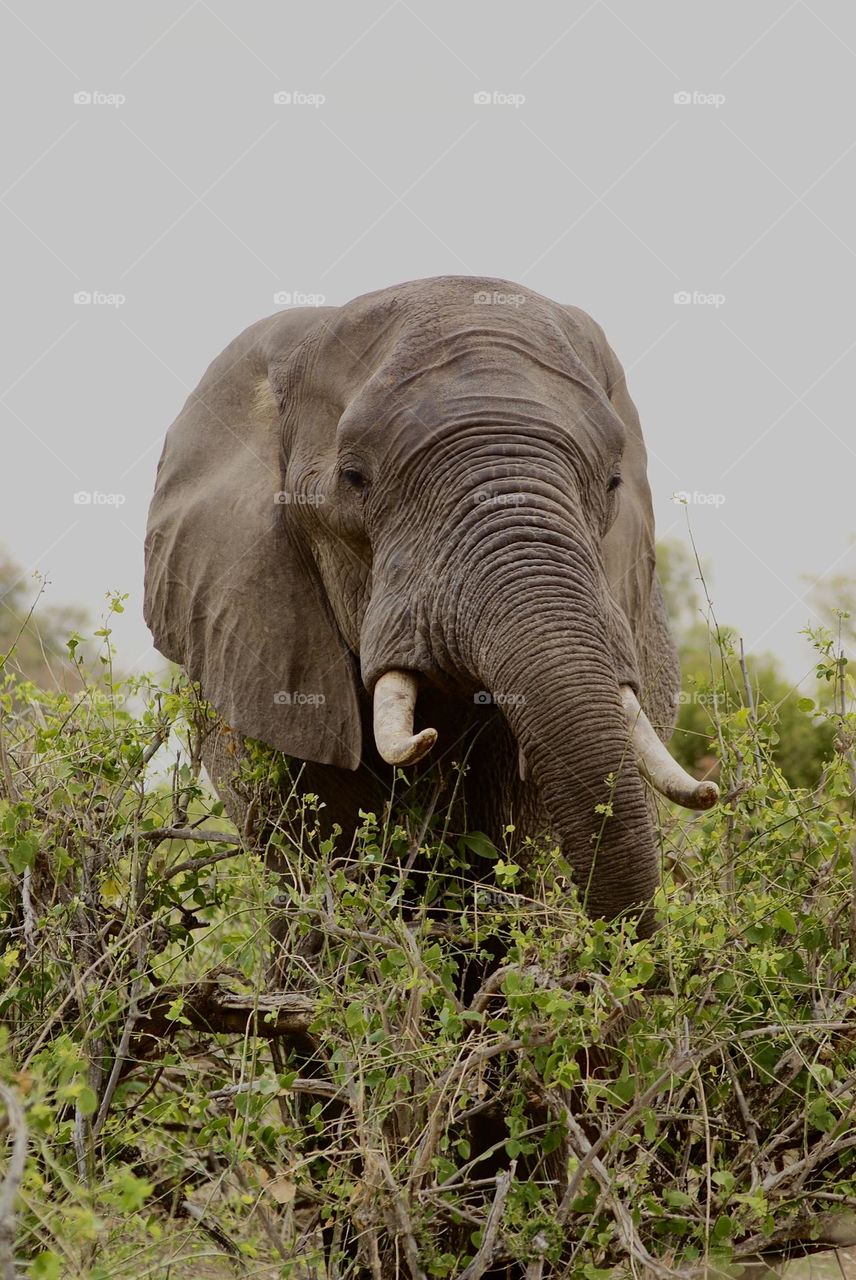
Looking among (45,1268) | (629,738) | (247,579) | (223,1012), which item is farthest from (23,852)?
(45,1268)

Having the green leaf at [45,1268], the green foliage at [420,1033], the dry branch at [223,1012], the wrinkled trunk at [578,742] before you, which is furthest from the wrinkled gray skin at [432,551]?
the green leaf at [45,1268]

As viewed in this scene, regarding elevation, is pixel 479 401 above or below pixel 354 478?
above

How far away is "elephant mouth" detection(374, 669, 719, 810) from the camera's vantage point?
402 cm

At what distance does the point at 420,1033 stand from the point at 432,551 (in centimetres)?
129

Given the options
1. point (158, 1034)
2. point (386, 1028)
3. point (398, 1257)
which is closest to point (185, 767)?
point (158, 1034)

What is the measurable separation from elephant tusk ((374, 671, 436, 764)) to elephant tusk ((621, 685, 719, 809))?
52 cm

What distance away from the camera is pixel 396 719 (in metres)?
4.38

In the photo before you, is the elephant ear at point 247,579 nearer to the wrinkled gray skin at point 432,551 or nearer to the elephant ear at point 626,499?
A: the wrinkled gray skin at point 432,551

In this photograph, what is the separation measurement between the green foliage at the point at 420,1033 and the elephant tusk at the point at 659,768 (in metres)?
0.17

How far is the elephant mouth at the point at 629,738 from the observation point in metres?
4.02

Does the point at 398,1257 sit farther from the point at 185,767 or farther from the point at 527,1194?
the point at 185,767

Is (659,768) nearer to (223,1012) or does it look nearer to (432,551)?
(432,551)

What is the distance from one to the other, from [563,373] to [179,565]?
1.46 metres

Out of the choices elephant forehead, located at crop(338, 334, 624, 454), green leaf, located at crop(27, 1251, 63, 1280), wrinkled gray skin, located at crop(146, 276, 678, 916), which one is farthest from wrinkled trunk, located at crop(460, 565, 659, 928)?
green leaf, located at crop(27, 1251, 63, 1280)
